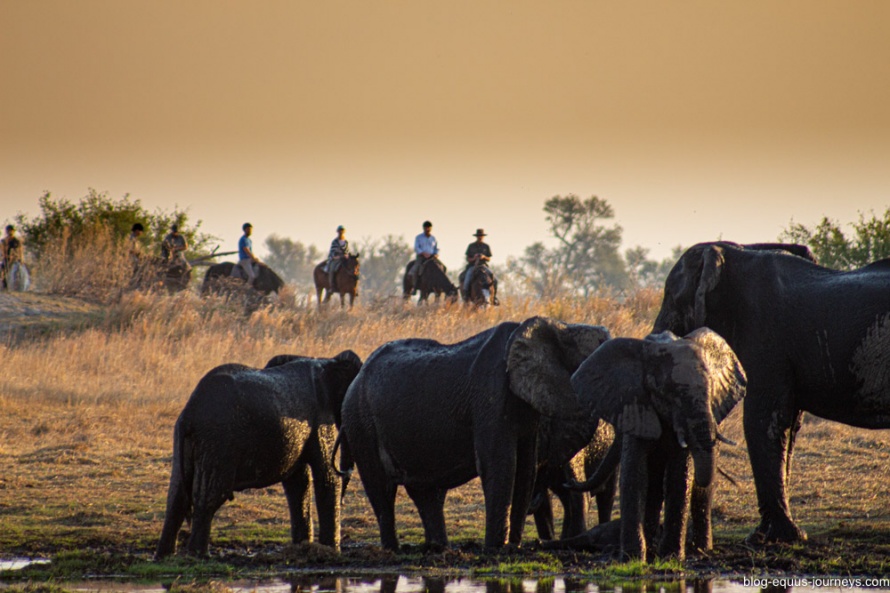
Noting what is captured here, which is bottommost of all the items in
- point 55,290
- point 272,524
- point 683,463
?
point 272,524

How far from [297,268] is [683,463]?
3745 inches

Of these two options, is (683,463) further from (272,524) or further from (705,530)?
(272,524)

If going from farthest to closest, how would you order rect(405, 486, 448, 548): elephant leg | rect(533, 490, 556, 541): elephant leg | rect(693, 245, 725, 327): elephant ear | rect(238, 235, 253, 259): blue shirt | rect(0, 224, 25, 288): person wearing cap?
rect(238, 235, 253, 259): blue shirt → rect(0, 224, 25, 288): person wearing cap → rect(533, 490, 556, 541): elephant leg → rect(405, 486, 448, 548): elephant leg → rect(693, 245, 725, 327): elephant ear

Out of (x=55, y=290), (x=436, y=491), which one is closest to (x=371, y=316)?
(x=55, y=290)

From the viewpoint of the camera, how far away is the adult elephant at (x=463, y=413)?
30.9ft

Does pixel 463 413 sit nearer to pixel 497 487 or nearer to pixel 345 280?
pixel 497 487

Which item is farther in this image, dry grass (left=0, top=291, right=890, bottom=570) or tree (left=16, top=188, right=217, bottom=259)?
tree (left=16, top=188, right=217, bottom=259)

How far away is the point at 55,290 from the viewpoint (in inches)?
1134

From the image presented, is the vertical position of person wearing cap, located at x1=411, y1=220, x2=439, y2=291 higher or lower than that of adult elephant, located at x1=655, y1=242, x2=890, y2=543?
higher

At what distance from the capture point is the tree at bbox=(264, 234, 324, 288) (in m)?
102

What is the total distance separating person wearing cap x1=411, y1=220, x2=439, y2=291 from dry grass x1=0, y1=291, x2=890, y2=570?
468 centimetres

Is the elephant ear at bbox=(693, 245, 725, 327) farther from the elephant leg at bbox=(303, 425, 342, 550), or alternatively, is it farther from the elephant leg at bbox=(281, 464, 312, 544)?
the elephant leg at bbox=(281, 464, 312, 544)

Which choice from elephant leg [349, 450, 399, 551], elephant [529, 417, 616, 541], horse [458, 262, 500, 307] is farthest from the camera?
horse [458, 262, 500, 307]

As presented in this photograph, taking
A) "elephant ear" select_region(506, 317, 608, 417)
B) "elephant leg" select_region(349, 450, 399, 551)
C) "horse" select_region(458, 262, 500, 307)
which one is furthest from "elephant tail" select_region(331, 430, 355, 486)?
"horse" select_region(458, 262, 500, 307)
